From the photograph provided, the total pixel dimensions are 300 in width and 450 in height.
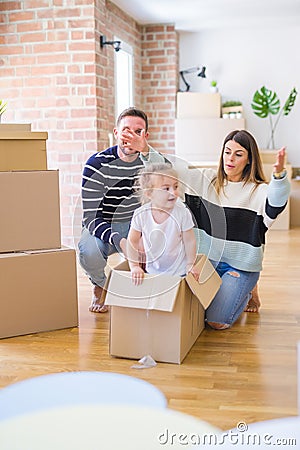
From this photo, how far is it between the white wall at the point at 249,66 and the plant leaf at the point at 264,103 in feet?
0.57

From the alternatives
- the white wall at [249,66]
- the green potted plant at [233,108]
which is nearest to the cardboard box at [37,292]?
the green potted plant at [233,108]

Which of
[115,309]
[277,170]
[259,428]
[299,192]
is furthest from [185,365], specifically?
[299,192]

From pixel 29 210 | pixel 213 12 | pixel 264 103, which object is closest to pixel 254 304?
pixel 29 210

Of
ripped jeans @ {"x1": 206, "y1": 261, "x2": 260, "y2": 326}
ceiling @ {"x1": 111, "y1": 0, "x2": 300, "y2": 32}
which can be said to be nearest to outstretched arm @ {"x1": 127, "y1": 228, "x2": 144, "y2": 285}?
ripped jeans @ {"x1": 206, "y1": 261, "x2": 260, "y2": 326}

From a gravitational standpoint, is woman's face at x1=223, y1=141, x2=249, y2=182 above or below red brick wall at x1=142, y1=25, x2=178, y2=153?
below

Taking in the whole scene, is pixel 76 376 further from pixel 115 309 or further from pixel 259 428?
pixel 259 428

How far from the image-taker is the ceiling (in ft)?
17.5

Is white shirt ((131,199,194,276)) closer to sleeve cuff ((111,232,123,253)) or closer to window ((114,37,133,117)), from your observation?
sleeve cuff ((111,232,123,253))

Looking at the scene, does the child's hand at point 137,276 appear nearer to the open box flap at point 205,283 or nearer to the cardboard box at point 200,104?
the open box flap at point 205,283

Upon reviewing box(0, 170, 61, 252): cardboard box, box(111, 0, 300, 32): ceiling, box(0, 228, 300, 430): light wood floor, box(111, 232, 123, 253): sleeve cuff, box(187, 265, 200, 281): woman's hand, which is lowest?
box(0, 228, 300, 430): light wood floor

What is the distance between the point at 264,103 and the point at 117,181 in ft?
12.2

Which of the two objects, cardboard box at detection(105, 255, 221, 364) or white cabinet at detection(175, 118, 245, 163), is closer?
cardboard box at detection(105, 255, 221, 364)

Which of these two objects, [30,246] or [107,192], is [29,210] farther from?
[107,192]

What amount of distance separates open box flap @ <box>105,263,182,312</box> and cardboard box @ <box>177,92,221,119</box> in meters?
4.06
